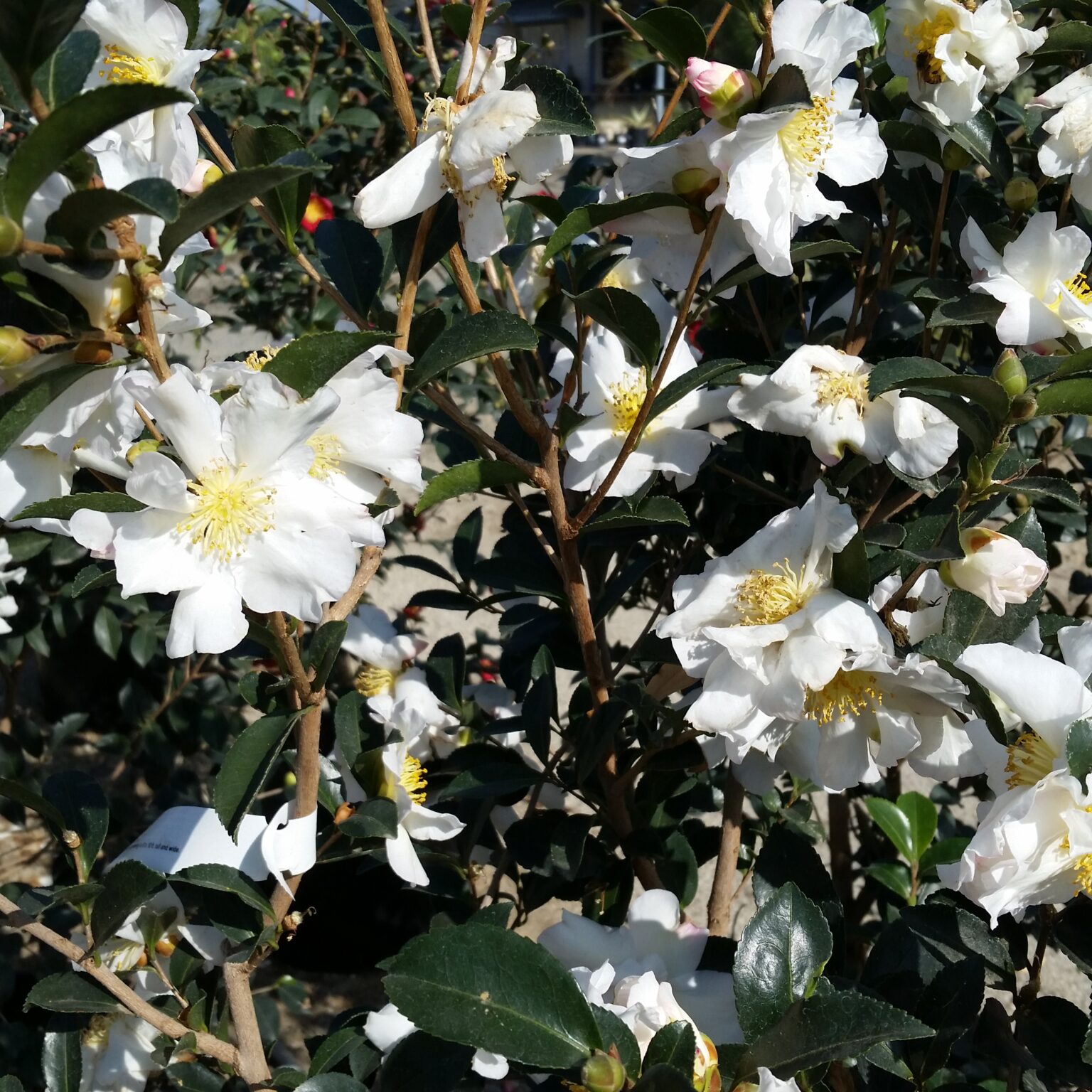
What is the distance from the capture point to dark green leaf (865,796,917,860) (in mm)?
1379

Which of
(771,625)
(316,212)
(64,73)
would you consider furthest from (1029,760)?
(316,212)

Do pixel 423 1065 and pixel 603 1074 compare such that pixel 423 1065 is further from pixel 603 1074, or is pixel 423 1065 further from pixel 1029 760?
pixel 1029 760

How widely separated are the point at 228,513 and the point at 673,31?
485 millimetres

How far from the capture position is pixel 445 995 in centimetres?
66

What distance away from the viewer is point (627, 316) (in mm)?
834

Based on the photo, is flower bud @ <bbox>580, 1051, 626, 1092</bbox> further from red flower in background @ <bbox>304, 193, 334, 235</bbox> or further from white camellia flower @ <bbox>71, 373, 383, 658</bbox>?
red flower in background @ <bbox>304, 193, 334, 235</bbox>

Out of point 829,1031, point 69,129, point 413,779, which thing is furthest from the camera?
point 413,779

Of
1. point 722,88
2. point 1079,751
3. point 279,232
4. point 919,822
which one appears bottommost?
point 919,822

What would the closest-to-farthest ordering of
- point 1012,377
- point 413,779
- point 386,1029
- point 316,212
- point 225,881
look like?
point 1012,377 → point 225,881 → point 386,1029 → point 413,779 → point 316,212

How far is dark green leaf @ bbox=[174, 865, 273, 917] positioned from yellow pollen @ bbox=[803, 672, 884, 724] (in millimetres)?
457

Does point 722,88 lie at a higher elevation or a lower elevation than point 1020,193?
higher

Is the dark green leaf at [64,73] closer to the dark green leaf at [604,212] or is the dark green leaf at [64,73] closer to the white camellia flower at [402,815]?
the dark green leaf at [604,212]

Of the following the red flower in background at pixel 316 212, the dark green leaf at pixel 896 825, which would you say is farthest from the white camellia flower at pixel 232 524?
the red flower in background at pixel 316 212

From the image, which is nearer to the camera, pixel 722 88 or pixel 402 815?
pixel 722 88
